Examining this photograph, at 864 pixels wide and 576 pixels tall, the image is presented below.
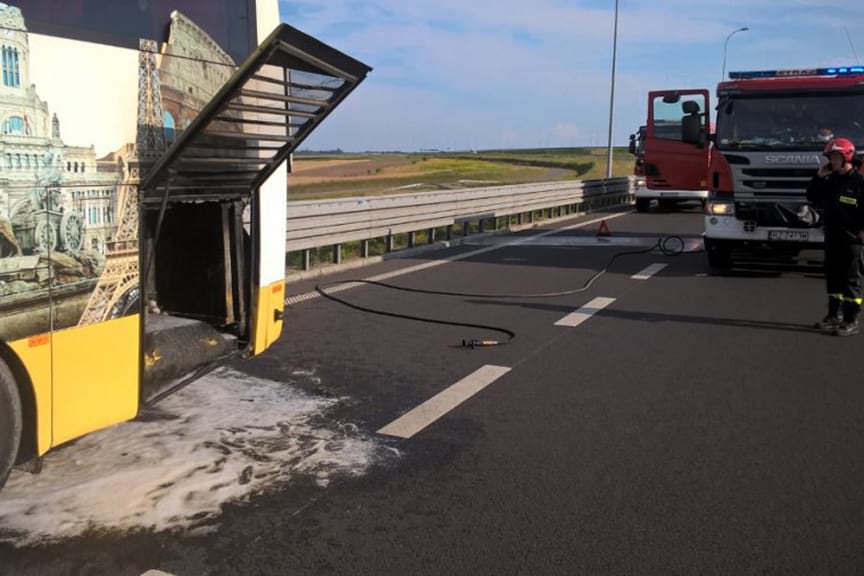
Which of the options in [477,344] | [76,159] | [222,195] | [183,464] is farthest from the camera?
[477,344]

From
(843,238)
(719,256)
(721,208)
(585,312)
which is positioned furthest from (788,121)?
(585,312)

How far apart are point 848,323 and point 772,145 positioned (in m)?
3.81

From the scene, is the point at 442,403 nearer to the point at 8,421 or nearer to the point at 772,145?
the point at 8,421

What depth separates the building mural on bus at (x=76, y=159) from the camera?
3.46m

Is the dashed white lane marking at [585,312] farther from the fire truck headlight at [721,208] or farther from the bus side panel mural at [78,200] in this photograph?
the bus side panel mural at [78,200]

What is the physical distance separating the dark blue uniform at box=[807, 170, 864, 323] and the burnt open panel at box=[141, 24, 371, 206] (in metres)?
5.27

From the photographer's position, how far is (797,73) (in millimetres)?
11406

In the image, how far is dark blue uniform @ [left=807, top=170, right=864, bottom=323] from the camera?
769 centimetres

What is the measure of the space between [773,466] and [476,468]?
1.62 m

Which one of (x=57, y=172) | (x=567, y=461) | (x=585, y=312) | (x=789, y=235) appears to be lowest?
(x=567, y=461)

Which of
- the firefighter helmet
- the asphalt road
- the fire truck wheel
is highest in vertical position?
the firefighter helmet

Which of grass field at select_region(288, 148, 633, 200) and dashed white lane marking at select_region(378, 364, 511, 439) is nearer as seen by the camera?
dashed white lane marking at select_region(378, 364, 511, 439)

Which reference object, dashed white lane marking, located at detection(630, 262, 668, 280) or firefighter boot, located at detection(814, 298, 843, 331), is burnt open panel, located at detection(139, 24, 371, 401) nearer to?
firefighter boot, located at detection(814, 298, 843, 331)

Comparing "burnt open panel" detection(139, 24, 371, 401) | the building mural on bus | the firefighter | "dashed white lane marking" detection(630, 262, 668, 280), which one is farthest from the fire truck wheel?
the building mural on bus
